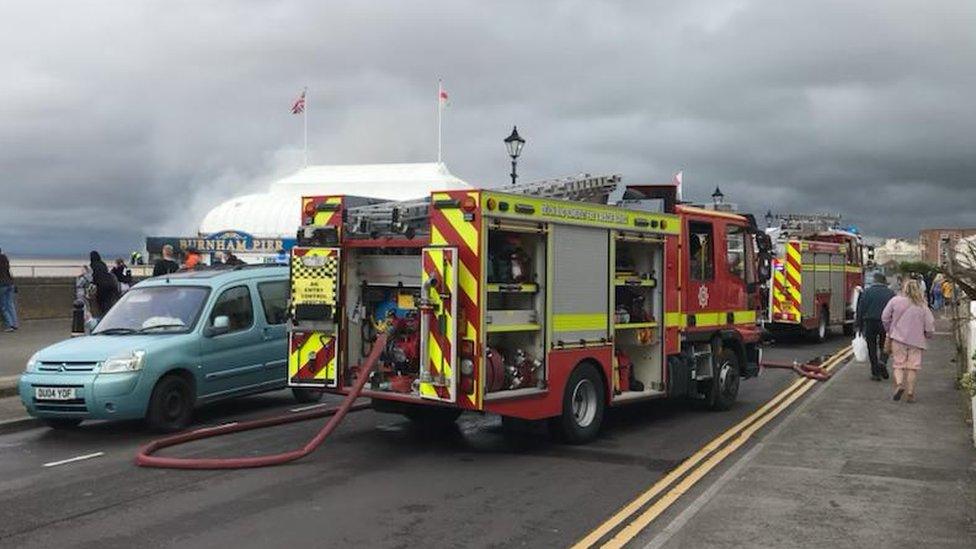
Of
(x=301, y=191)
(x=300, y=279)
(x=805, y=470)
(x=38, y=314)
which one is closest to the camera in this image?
(x=805, y=470)

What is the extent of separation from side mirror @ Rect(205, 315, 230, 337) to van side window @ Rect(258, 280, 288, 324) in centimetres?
79

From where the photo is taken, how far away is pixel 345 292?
9.08 metres

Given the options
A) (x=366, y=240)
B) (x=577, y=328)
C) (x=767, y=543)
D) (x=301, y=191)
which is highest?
(x=301, y=191)

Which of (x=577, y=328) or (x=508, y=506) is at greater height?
(x=577, y=328)

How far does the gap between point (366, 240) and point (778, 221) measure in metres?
18.9

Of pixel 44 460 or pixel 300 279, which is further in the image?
pixel 300 279

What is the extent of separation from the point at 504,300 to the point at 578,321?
930 mm

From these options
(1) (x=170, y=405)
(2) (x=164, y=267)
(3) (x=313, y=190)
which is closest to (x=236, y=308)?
(1) (x=170, y=405)

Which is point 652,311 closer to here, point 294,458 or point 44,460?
point 294,458

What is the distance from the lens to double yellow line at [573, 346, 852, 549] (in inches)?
236

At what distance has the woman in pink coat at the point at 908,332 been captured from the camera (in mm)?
11945

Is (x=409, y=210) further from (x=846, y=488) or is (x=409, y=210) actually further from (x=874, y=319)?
(x=874, y=319)

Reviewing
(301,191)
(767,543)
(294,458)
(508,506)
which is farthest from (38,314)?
(301,191)

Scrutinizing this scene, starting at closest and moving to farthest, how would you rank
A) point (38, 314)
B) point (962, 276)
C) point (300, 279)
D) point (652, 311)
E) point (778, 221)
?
point (962, 276) < point (300, 279) < point (652, 311) < point (38, 314) < point (778, 221)
